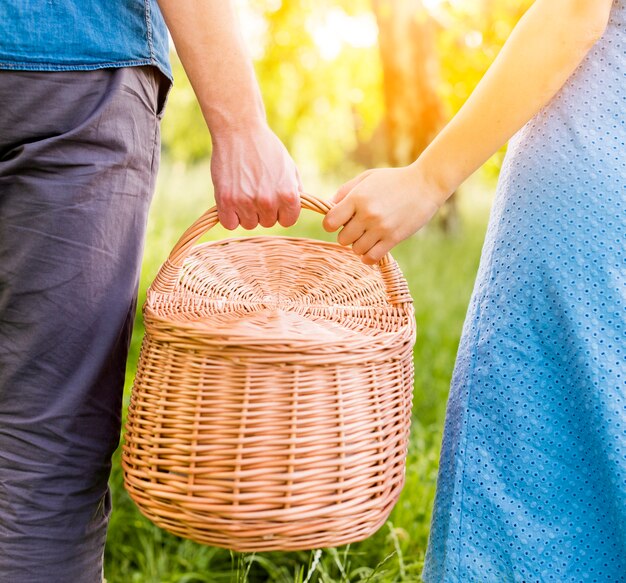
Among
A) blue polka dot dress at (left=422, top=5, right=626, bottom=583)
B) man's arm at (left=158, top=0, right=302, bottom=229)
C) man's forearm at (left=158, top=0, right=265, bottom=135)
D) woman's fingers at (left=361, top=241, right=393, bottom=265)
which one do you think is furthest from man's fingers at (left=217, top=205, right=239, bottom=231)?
blue polka dot dress at (left=422, top=5, right=626, bottom=583)

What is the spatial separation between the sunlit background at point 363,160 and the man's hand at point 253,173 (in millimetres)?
206

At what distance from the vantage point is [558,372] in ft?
3.59

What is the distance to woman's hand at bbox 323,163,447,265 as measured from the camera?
1.19 metres

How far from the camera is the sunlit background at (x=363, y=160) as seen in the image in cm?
193

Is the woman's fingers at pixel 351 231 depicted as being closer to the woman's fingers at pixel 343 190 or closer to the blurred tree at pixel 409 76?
the woman's fingers at pixel 343 190

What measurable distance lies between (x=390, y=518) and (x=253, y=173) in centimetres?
120

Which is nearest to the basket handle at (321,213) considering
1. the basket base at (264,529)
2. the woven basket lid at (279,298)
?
the woven basket lid at (279,298)

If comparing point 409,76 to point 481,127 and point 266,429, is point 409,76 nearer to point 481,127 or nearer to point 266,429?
point 481,127

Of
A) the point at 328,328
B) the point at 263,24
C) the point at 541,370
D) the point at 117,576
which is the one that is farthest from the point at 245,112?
the point at 263,24

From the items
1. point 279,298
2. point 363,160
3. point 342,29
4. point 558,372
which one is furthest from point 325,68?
point 558,372

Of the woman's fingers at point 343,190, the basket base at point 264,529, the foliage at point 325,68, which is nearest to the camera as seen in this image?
the basket base at point 264,529

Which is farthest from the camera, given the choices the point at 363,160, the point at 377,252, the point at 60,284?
the point at 363,160

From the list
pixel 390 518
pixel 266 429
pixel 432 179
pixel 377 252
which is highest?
pixel 432 179

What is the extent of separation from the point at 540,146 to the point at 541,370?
0.34 meters
